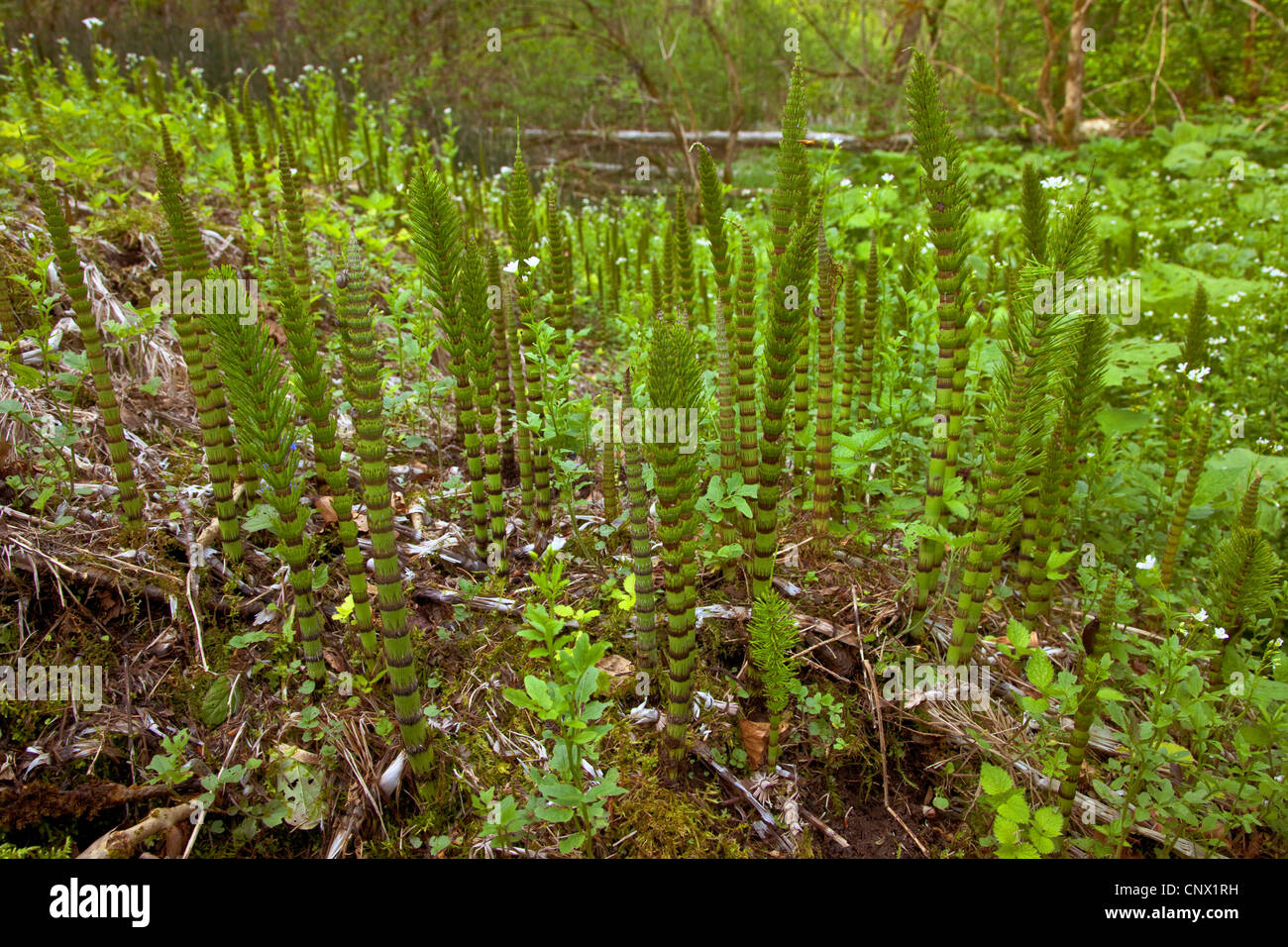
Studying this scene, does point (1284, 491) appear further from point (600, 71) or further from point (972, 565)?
point (600, 71)

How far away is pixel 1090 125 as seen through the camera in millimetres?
11023

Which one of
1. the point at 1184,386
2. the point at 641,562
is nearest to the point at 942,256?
the point at 641,562

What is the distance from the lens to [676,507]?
186 cm

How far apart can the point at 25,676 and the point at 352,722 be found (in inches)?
33.9

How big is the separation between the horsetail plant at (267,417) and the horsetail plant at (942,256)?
1.78 meters

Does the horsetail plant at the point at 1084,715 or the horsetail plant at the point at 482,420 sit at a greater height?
the horsetail plant at the point at 482,420

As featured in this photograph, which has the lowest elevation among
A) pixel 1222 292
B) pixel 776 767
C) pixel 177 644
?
pixel 776 767

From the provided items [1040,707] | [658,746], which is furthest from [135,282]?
[1040,707]

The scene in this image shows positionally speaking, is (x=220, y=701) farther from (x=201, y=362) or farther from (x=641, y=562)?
(x=641, y=562)

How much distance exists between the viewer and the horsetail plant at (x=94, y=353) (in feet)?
7.27

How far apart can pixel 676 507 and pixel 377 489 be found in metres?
0.70

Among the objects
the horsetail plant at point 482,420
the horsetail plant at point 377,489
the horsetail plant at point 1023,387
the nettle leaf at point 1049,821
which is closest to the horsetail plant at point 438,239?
the horsetail plant at point 482,420

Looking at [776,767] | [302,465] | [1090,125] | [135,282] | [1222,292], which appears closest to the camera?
[776,767]

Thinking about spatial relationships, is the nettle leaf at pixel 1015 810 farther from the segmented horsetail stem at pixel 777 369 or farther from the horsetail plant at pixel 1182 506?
the horsetail plant at pixel 1182 506
